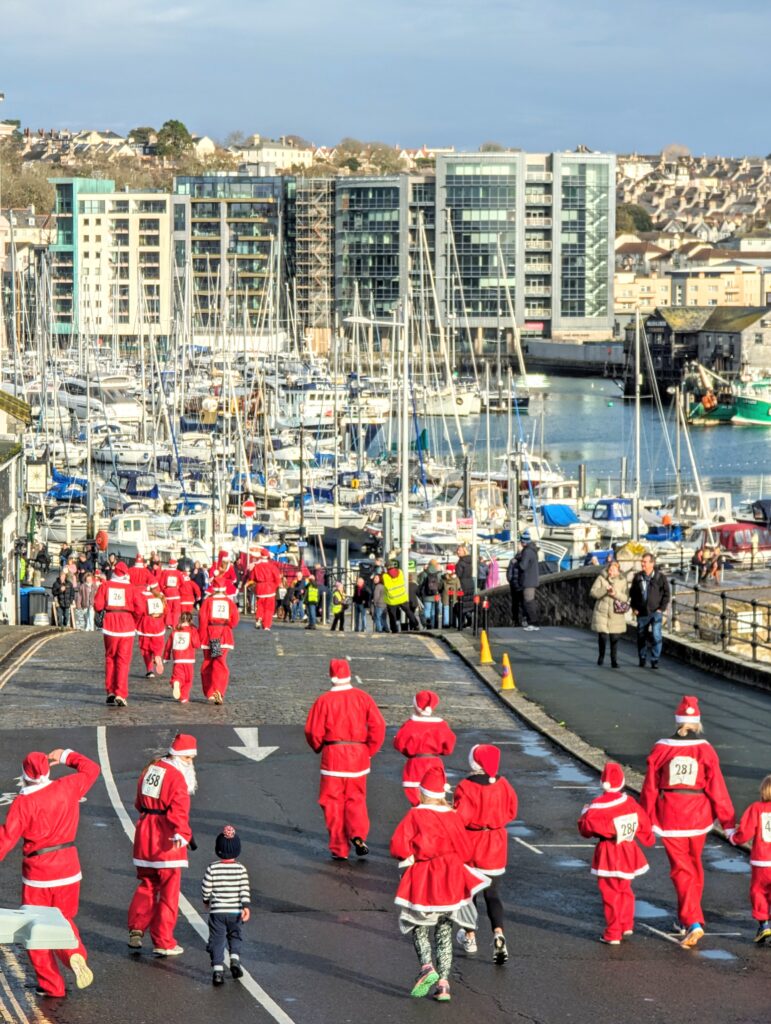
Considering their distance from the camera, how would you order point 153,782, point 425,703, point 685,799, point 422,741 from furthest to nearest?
point 422,741
point 425,703
point 685,799
point 153,782

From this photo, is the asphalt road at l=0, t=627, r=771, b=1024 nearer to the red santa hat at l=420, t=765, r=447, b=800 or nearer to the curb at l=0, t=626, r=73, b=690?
the red santa hat at l=420, t=765, r=447, b=800

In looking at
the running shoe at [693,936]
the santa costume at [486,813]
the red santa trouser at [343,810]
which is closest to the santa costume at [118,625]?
the red santa trouser at [343,810]

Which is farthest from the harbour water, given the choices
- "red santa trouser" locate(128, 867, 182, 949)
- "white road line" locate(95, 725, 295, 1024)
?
"red santa trouser" locate(128, 867, 182, 949)

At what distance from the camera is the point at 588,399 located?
17375 centimetres

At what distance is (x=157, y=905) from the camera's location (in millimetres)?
12641

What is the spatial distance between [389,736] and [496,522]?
54983 millimetres

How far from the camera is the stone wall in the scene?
107 feet

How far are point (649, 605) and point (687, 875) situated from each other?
12706mm

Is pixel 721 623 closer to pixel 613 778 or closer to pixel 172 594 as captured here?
pixel 172 594

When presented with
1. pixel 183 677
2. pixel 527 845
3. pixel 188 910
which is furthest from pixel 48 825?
pixel 183 677

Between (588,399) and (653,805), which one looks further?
(588,399)

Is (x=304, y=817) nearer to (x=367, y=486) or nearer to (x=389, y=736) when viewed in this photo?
(x=389, y=736)

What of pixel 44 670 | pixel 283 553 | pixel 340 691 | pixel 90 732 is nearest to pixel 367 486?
pixel 283 553

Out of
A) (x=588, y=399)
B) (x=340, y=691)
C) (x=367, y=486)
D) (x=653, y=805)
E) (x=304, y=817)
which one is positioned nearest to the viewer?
(x=653, y=805)
